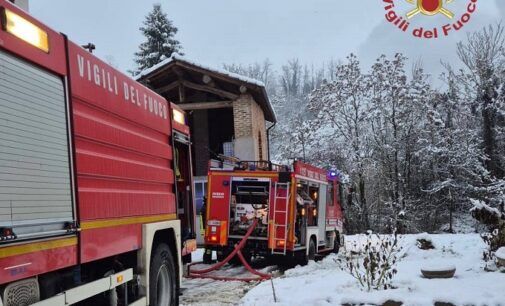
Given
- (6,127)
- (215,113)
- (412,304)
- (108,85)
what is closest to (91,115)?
(108,85)

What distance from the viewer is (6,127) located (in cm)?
324

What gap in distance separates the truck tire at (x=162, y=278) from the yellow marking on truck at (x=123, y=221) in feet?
1.14

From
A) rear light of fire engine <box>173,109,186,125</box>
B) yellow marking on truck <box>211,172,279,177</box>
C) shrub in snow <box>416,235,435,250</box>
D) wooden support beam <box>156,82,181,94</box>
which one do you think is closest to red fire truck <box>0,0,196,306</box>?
rear light of fire engine <box>173,109,186,125</box>

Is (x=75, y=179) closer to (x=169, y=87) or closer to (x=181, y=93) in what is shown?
(x=181, y=93)

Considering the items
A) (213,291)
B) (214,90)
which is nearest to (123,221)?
(213,291)

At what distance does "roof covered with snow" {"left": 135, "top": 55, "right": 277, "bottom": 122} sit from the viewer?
18453 mm

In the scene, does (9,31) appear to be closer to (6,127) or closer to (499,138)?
(6,127)

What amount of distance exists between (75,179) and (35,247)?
763mm

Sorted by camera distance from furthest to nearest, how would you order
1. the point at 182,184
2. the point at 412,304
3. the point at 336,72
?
1. the point at 336,72
2. the point at 182,184
3. the point at 412,304

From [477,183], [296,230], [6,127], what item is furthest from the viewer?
[477,183]

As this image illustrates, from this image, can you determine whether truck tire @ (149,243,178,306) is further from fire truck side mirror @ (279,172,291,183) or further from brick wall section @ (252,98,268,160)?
brick wall section @ (252,98,268,160)

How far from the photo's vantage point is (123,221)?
4.94 meters

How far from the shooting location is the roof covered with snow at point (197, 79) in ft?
60.5

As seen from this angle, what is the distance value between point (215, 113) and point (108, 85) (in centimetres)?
1983
